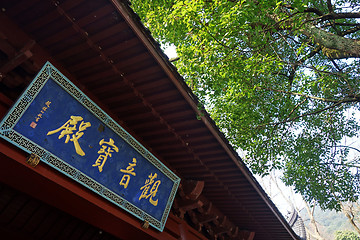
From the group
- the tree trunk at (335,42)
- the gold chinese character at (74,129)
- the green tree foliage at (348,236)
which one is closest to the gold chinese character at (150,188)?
the gold chinese character at (74,129)

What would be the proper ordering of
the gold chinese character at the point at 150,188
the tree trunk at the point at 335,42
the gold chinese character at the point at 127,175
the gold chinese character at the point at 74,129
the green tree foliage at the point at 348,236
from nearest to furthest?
the gold chinese character at the point at 74,129
the gold chinese character at the point at 127,175
the gold chinese character at the point at 150,188
the tree trunk at the point at 335,42
the green tree foliage at the point at 348,236

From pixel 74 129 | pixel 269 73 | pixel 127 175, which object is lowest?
pixel 127 175

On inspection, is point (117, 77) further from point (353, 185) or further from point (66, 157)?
point (353, 185)

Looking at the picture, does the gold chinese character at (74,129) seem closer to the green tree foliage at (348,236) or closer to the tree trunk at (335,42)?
the tree trunk at (335,42)

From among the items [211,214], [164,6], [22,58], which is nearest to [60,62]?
[22,58]

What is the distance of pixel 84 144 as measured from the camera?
2672 mm

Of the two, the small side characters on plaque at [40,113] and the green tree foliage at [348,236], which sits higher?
the green tree foliage at [348,236]

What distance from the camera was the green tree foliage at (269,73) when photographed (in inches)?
193

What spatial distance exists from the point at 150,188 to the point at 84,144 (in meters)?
1.19

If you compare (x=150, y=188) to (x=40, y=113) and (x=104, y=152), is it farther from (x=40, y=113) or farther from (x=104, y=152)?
(x=40, y=113)

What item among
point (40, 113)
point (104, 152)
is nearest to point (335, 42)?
point (104, 152)

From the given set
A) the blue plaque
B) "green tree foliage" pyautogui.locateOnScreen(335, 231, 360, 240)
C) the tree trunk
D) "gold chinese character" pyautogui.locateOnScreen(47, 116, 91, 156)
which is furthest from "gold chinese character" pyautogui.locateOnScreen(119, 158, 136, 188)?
"green tree foliage" pyautogui.locateOnScreen(335, 231, 360, 240)

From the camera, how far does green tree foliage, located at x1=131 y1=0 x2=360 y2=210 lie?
4914 mm

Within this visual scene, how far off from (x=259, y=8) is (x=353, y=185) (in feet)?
24.8
